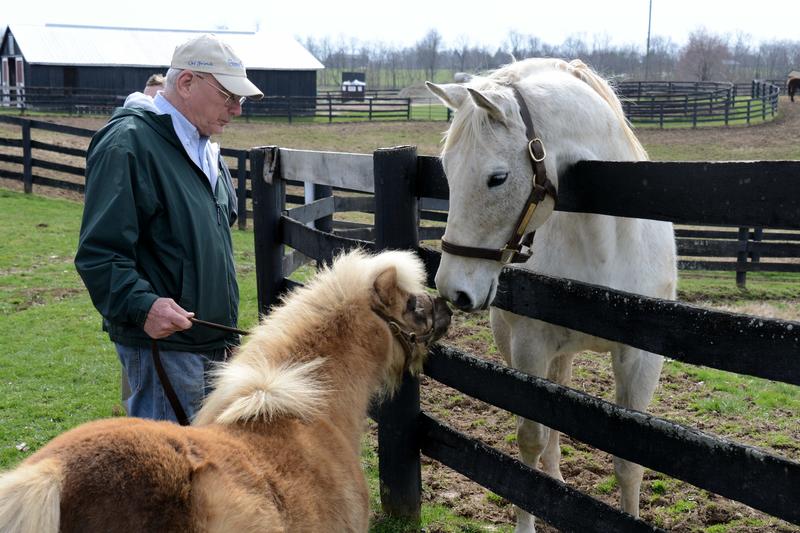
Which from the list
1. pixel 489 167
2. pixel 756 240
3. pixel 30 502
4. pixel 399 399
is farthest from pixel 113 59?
pixel 30 502

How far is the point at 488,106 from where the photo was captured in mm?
3057

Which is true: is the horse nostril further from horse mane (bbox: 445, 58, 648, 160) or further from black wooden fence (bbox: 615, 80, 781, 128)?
black wooden fence (bbox: 615, 80, 781, 128)

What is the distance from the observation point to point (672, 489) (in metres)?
4.64

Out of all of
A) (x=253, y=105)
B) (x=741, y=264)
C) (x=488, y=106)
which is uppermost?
(x=253, y=105)

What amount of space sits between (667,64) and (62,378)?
84959 millimetres

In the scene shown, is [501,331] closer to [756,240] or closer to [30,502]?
[30,502]

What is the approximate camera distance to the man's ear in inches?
121

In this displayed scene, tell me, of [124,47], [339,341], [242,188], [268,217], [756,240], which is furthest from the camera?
[124,47]

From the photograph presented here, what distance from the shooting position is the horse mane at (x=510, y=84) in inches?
122

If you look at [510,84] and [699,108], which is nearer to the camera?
[510,84]

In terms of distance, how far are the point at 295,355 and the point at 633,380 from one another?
5.81 feet

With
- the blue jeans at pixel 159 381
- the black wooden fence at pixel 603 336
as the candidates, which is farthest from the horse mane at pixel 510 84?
the blue jeans at pixel 159 381

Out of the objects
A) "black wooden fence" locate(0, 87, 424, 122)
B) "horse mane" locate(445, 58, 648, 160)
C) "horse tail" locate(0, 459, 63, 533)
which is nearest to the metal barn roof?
"black wooden fence" locate(0, 87, 424, 122)

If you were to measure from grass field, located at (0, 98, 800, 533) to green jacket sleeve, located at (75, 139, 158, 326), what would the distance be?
1.93 m
